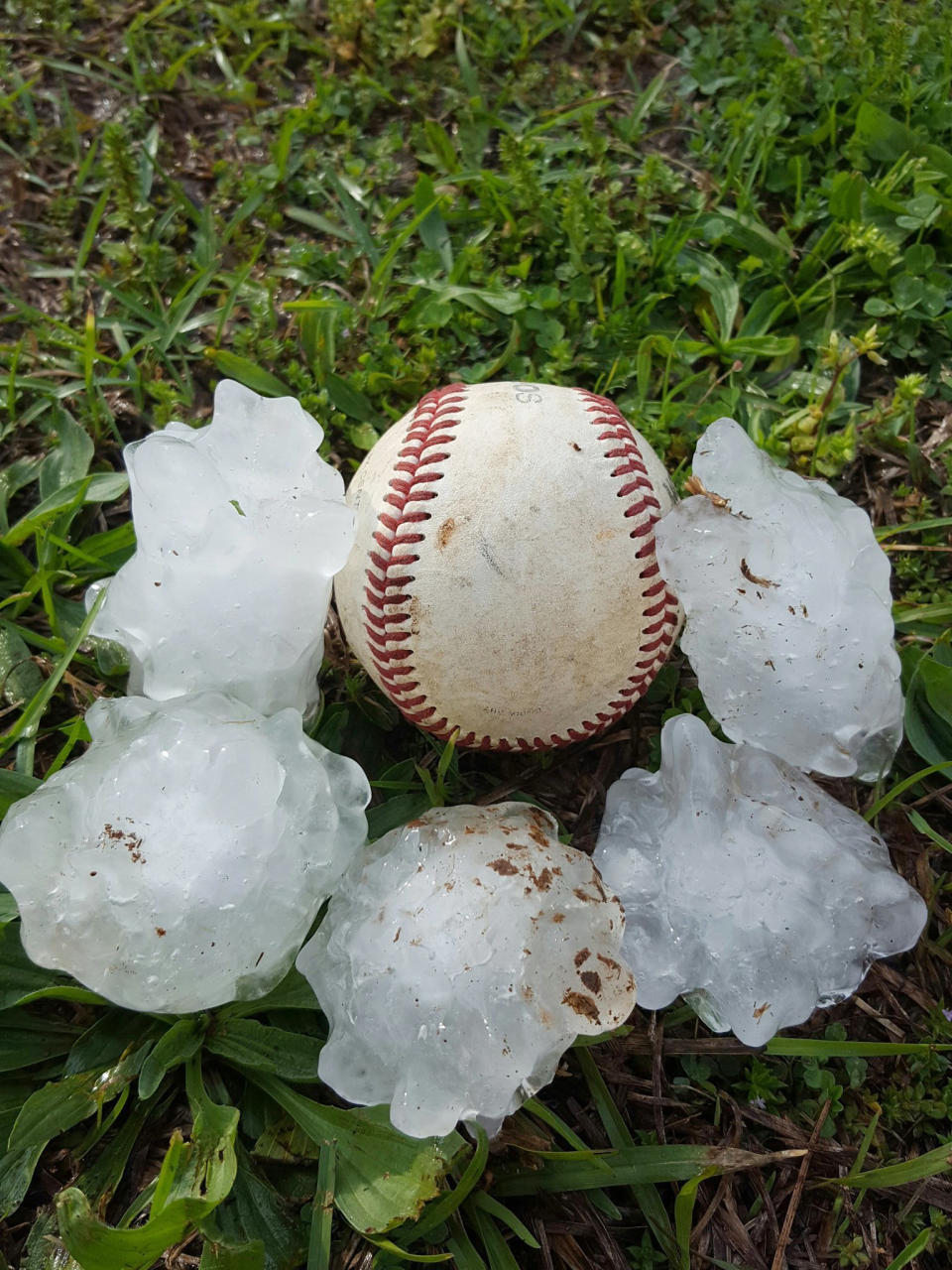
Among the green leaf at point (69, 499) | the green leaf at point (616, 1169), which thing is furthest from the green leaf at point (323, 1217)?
the green leaf at point (69, 499)

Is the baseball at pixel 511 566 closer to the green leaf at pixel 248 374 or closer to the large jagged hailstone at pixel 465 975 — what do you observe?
the large jagged hailstone at pixel 465 975

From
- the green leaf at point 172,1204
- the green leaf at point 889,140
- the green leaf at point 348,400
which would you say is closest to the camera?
the green leaf at point 172,1204

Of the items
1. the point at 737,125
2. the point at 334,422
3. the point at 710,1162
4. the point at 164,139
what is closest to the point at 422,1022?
A: the point at 710,1162

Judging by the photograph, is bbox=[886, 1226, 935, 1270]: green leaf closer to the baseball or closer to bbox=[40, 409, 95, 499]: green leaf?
the baseball

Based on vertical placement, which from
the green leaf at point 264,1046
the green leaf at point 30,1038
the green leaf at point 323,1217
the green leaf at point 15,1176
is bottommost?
the green leaf at point 15,1176

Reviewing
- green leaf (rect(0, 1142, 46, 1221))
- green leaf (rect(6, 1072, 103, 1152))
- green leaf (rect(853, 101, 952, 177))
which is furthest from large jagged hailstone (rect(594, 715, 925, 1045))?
green leaf (rect(853, 101, 952, 177))

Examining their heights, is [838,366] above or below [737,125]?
below

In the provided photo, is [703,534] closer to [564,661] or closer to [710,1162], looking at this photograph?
[564,661]
